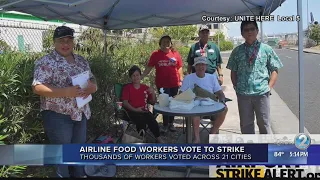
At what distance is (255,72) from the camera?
148 inches

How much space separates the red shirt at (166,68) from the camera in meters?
5.30

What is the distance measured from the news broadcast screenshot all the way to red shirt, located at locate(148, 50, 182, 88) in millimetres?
17

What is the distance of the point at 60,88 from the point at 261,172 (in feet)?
6.68

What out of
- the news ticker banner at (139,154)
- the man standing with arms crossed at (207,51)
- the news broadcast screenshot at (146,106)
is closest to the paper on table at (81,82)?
the news broadcast screenshot at (146,106)

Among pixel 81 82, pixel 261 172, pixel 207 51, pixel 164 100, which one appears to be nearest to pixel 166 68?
pixel 207 51

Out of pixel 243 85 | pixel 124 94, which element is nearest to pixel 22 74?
pixel 124 94

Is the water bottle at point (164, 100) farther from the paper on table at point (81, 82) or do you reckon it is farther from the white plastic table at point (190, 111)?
the paper on table at point (81, 82)

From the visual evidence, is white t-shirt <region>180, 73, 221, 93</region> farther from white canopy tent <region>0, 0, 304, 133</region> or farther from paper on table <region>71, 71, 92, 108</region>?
paper on table <region>71, 71, 92, 108</region>

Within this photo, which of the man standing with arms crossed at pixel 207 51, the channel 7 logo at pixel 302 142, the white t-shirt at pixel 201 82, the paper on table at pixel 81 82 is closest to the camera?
the paper on table at pixel 81 82

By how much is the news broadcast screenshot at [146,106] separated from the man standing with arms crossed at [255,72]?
0.5 inches

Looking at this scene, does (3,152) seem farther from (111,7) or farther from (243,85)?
(111,7)

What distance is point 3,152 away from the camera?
2777mm

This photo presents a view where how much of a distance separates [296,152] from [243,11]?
2893mm

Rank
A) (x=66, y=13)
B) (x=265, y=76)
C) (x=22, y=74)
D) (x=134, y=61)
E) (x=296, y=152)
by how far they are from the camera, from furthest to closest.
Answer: (x=134, y=61)
(x=66, y=13)
(x=265, y=76)
(x=22, y=74)
(x=296, y=152)
